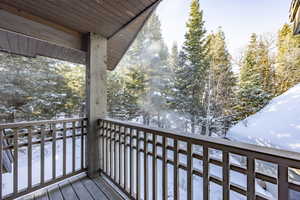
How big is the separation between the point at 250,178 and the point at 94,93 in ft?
7.89

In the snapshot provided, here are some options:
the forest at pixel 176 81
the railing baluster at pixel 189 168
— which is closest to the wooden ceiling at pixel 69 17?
the forest at pixel 176 81

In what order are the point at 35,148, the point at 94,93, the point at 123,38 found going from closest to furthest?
the point at 35,148 < the point at 94,93 < the point at 123,38

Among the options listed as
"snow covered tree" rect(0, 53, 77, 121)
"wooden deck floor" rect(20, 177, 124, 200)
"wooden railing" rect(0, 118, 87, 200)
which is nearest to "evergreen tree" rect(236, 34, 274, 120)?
"wooden deck floor" rect(20, 177, 124, 200)

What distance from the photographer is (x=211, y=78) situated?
23.4 ft

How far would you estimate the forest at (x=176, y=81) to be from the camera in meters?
3.07

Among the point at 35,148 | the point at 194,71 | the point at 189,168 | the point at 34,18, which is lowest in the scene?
the point at 35,148

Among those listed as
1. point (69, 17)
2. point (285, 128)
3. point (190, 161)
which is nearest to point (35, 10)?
point (69, 17)

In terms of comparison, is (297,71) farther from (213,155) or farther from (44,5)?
(44,5)

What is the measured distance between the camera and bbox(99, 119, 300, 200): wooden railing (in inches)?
32.8

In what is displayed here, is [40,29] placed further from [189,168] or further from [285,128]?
[285,128]

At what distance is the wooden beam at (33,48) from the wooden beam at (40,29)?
26 cm

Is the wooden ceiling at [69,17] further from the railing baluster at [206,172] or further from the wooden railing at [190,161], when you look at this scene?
the railing baluster at [206,172]

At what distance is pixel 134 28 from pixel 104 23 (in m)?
0.72

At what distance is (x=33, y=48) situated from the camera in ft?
9.76
